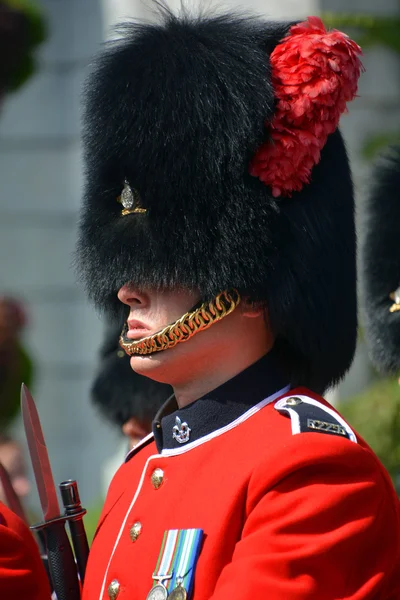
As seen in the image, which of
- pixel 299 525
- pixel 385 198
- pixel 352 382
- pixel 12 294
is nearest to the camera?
pixel 299 525

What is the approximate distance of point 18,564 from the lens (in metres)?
2.41

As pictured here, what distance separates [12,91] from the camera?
7.91 meters

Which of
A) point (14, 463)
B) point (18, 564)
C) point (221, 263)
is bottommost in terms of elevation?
point (14, 463)

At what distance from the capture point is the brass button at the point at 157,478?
Answer: 2.33m

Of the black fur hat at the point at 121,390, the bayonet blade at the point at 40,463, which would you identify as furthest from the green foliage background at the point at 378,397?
the bayonet blade at the point at 40,463

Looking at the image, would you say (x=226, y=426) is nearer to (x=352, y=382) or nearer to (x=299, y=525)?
(x=299, y=525)

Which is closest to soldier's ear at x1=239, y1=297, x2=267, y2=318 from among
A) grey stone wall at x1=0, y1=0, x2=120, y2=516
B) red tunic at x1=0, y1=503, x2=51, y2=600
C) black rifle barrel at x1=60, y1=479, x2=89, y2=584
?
black rifle barrel at x1=60, y1=479, x2=89, y2=584

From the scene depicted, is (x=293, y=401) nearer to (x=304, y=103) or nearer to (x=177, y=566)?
(x=177, y=566)

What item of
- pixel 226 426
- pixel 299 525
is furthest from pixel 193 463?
pixel 299 525

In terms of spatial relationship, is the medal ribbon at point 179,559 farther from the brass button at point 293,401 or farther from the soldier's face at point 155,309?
the soldier's face at point 155,309

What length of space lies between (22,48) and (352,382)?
3658 millimetres

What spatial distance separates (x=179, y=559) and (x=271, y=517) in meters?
0.22

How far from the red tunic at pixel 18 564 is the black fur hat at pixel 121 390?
1.11 meters

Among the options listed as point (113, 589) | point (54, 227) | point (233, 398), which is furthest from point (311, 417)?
point (54, 227)
